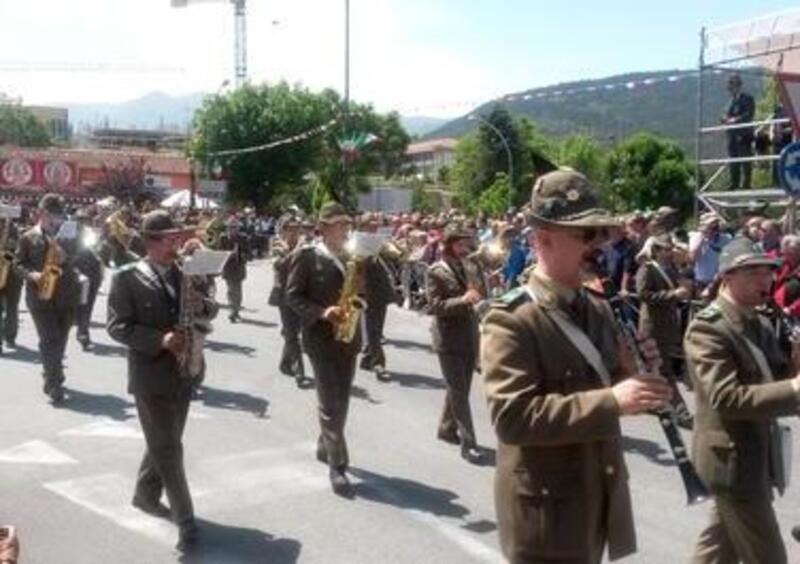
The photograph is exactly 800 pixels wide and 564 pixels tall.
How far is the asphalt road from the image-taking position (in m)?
6.97

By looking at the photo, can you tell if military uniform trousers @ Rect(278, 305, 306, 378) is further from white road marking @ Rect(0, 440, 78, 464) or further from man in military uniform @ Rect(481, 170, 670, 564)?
man in military uniform @ Rect(481, 170, 670, 564)

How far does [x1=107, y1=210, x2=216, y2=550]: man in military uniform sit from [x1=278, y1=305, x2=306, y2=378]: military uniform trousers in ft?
19.8

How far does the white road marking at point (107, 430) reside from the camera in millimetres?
9938

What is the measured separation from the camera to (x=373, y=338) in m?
14.0

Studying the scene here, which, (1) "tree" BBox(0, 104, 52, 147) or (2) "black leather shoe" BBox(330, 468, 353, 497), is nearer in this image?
(2) "black leather shoe" BBox(330, 468, 353, 497)

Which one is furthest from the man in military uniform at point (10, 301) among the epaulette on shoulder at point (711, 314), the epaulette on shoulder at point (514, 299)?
the epaulette on shoulder at point (514, 299)

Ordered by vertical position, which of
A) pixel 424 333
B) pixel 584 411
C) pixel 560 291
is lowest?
pixel 424 333

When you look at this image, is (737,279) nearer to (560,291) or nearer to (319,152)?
(560,291)

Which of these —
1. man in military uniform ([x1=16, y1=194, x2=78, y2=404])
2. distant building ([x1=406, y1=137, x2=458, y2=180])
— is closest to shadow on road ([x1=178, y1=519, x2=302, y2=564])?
man in military uniform ([x1=16, y1=194, x2=78, y2=404])

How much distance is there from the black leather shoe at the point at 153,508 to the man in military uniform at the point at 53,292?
13.6 feet

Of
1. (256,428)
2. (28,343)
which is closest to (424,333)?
(28,343)

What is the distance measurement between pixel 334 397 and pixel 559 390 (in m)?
4.65

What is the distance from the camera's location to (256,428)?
33.9ft

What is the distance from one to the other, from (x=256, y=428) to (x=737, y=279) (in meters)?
6.10
